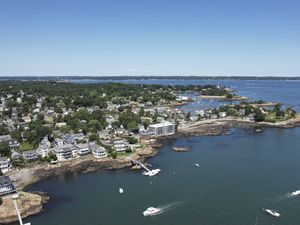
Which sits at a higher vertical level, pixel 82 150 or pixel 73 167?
pixel 82 150

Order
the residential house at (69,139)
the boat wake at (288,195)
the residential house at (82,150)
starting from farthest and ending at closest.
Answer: the residential house at (69,139) < the residential house at (82,150) < the boat wake at (288,195)

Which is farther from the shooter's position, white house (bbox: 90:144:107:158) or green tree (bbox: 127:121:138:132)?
green tree (bbox: 127:121:138:132)

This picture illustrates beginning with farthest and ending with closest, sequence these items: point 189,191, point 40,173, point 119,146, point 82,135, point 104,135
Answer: point 104,135
point 82,135
point 119,146
point 40,173
point 189,191

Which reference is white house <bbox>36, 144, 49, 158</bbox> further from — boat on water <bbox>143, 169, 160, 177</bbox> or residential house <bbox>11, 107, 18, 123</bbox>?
residential house <bbox>11, 107, 18, 123</bbox>

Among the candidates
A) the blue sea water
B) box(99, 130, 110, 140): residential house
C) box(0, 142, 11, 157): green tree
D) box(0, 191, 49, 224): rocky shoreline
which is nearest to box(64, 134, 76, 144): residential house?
box(99, 130, 110, 140): residential house

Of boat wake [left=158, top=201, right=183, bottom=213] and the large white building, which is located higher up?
the large white building

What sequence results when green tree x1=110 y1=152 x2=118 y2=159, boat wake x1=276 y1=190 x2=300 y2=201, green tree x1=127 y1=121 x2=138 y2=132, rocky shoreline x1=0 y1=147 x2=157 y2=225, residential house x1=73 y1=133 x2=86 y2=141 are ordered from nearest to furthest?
rocky shoreline x1=0 y1=147 x2=157 y2=225 → boat wake x1=276 y1=190 x2=300 y2=201 → green tree x1=110 y1=152 x2=118 y2=159 → residential house x1=73 y1=133 x2=86 y2=141 → green tree x1=127 y1=121 x2=138 y2=132

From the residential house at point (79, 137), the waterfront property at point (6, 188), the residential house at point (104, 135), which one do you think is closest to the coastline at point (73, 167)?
the waterfront property at point (6, 188)

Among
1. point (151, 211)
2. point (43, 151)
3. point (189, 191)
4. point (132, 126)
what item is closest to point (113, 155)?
point (43, 151)

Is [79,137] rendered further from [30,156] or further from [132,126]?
[132,126]

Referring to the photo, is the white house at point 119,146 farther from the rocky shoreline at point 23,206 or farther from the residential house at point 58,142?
the rocky shoreline at point 23,206
